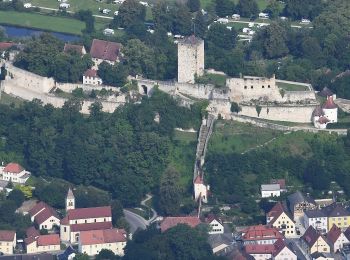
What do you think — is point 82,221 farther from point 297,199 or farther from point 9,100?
point 9,100

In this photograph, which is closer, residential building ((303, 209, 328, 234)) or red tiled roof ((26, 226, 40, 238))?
red tiled roof ((26, 226, 40, 238))

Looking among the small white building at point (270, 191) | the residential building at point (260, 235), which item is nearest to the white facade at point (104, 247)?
the residential building at point (260, 235)

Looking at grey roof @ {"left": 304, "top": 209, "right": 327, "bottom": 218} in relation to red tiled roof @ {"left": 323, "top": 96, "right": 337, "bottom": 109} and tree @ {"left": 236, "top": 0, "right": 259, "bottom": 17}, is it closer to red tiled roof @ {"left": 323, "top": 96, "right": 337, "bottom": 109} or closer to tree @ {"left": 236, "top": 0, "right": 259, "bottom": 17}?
red tiled roof @ {"left": 323, "top": 96, "right": 337, "bottom": 109}

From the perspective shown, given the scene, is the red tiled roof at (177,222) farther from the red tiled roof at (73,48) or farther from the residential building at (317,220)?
the red tiled roof at (73,48)

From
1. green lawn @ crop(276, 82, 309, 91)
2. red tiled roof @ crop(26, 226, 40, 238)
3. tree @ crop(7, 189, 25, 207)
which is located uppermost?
green lawn @ crop(276, 82, 309, 91)

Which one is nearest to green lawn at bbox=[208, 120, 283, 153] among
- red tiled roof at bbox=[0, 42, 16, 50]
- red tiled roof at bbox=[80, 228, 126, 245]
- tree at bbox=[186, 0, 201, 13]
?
red tiled roof at bbox=[80, 228, 126, 245]

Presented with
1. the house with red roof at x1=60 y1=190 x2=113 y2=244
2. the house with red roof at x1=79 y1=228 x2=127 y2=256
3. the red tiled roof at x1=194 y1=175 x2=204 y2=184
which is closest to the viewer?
the house with red roof at x1=79 y1=228 x2=127 y2=256
